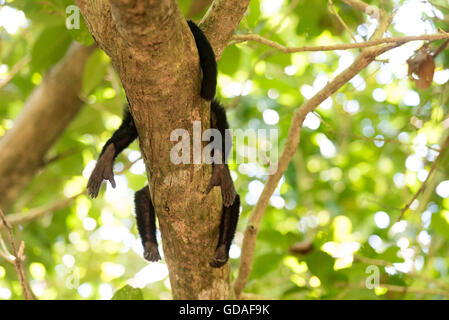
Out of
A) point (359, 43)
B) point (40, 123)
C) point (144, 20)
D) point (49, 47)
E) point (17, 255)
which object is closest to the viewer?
point (144, 20)

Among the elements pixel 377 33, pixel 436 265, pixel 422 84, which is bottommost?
pixel 436 265

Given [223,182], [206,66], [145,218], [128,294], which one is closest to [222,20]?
[206,66]

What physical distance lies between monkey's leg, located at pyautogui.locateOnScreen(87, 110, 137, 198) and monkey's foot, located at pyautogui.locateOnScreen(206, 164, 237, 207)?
512mm

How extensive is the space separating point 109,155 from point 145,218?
23.7 inches

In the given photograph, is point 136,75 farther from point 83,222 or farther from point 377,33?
point 83,222

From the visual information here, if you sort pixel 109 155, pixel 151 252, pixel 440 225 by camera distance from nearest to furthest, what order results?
1. pixel 109 155
2. pixel 151 252
3. pixel 440 225

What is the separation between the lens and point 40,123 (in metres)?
A: 4.54

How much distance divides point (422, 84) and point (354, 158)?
328 centimetres

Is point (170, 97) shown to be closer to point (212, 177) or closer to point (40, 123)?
point (212, 177)

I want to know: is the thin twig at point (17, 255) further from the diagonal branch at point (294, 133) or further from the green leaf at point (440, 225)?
the green leaf at point (440, 225)

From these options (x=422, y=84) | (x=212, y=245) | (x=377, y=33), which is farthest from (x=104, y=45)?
(x=422, y=84)

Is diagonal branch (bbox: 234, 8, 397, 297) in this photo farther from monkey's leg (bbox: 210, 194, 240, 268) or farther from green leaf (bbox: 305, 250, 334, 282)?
green leaf (bbox: 305, 250, 334, 282)

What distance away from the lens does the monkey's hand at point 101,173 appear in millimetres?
2549

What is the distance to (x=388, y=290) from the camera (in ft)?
11.5
